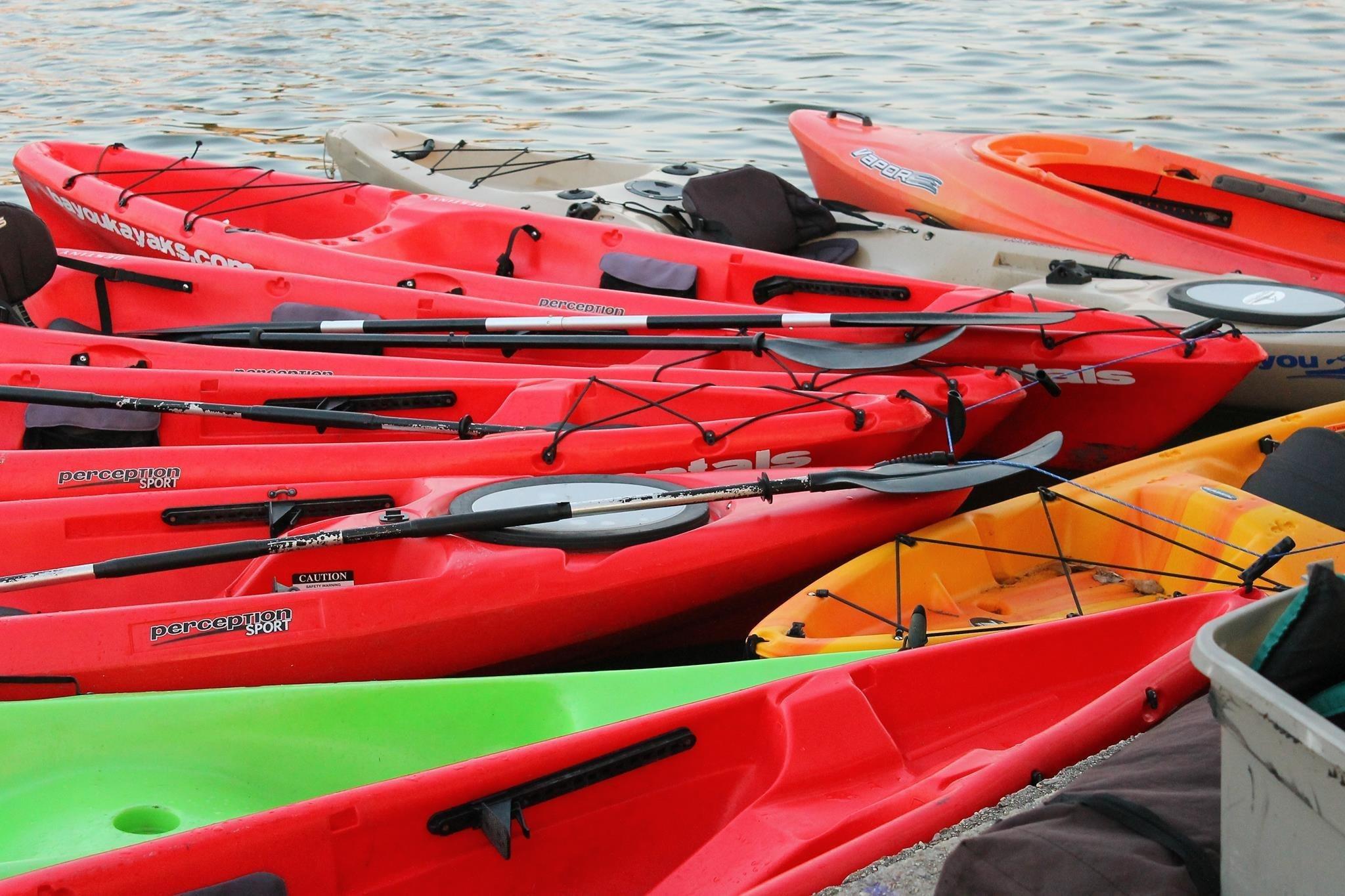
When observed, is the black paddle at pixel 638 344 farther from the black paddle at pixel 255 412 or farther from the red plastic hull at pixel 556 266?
the black paddle at pixel 255 412

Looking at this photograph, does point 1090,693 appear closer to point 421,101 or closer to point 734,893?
point 734,893

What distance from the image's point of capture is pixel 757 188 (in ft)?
18.1

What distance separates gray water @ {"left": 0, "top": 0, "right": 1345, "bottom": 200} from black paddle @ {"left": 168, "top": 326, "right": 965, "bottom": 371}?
13.6ft

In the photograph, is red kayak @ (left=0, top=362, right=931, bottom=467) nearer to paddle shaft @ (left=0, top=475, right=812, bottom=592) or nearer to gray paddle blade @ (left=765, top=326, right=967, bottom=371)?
gray paddle blade @ (left=765, top=326, right=967, bottom=371)

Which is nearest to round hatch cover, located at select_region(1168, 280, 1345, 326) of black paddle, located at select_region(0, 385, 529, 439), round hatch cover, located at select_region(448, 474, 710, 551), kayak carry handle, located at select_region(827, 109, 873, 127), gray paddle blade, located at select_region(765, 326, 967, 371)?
gray paddle blade, located at select_region(765, 326, 967, 371)

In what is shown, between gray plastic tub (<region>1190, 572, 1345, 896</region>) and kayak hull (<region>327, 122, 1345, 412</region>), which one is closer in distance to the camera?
gray plastic tub (<region>1190, 572, 1345, 896</region>)

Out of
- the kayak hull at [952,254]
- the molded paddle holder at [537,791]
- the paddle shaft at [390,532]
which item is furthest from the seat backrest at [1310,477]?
the molded paddle holder at [537,791]

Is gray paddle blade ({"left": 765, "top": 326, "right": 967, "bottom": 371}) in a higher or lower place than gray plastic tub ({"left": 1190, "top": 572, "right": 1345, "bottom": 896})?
lower

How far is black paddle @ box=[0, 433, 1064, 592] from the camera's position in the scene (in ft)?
9.29

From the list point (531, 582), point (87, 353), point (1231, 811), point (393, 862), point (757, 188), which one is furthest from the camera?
point (757, 188)

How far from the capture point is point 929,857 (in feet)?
6.29

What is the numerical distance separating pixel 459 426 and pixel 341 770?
142cm

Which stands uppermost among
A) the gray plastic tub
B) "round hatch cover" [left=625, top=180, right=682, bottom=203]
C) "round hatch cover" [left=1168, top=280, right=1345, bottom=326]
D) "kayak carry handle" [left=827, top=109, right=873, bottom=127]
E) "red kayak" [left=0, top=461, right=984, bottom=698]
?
the gray plastic tub

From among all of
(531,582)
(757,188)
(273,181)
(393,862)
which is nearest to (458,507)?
(531,582)
